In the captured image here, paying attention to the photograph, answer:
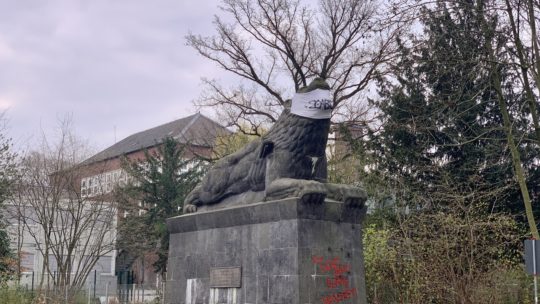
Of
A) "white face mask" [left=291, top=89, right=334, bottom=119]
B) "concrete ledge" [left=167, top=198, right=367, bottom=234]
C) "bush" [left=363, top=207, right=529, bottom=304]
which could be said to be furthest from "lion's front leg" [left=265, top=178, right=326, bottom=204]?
"bush" [left=363, top=207, right=529, bottom=304]

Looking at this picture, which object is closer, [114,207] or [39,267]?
[114,207]

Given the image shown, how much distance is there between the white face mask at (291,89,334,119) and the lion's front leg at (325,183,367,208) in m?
1.13

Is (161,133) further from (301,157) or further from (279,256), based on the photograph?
(279,256)

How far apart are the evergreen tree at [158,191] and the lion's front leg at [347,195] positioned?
20.0 meters

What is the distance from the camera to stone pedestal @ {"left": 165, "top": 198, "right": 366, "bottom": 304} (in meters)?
9.84

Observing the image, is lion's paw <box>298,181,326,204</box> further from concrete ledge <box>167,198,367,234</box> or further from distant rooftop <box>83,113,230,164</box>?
distant rooftop <box>83,113,230,164</box>

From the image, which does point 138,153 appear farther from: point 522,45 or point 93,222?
point 522,45

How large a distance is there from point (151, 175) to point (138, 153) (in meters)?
27.3

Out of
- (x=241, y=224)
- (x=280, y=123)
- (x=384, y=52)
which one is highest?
(x=384, y=52)

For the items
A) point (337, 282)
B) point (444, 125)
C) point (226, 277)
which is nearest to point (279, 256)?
point (337, 282)

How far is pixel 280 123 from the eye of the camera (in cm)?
1096

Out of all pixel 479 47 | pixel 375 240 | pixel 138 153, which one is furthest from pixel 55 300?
pixel 138 153

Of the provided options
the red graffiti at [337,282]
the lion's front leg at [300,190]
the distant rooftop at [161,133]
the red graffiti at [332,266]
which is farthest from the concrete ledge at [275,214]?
the distant rooftop at [161,133]

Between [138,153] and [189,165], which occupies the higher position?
[138,153]
